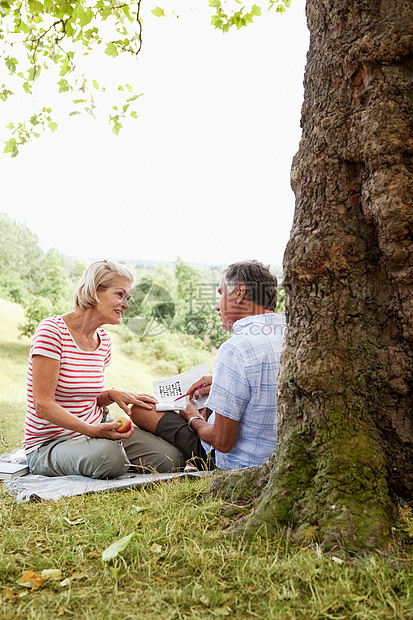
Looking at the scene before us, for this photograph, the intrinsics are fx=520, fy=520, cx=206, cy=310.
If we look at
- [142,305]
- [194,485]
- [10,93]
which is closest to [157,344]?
[142,305]

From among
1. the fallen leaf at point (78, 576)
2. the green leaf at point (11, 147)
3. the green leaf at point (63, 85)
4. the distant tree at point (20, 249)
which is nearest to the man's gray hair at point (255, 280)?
the fallen leaf at point (78, 576)

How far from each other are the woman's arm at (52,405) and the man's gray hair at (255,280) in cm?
127

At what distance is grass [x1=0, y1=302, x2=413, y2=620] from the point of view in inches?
70.4

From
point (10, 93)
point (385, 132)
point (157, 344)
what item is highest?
point (10, 93)

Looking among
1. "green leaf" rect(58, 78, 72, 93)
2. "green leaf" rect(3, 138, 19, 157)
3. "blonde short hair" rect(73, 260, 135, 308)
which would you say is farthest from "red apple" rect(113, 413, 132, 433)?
"green leaf" rect(58, 78, 72, 93)

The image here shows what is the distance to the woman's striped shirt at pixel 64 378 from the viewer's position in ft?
11.8

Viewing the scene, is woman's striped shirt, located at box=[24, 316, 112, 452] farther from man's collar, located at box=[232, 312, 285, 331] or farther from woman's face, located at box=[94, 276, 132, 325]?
man's collar, located at box=[232, 312, 285, 331]

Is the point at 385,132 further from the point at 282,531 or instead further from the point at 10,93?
the point at 10,93

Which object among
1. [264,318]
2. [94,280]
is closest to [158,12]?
[94,280]

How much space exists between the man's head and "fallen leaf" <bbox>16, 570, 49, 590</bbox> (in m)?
1.88

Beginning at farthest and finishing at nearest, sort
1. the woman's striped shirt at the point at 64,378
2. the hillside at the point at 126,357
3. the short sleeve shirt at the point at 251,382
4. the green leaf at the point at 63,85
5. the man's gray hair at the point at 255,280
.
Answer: the hillside at the point at 126,357, the green leaf at the point at 63,85, the woman's striped shirt at the point at 64,378, the man's gray hair at the point at 255,280, the short sleeve shirt at the point at 251,382

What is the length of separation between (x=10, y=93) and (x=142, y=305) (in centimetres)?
1442

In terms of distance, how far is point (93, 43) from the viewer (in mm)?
5648

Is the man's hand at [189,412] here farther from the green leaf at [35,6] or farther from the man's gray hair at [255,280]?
the green leaf at [35,6]
